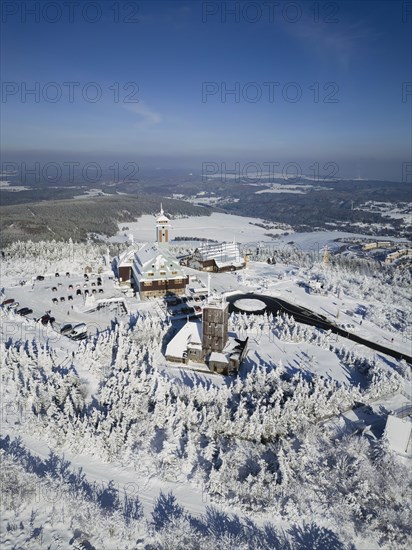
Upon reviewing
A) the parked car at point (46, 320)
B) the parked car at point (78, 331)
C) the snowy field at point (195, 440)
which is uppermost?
the parked car at point (46, 320)

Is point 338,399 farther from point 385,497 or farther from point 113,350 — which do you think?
point 113,350

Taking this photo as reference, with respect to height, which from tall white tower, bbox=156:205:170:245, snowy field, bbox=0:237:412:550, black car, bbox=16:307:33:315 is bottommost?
snowy field, bbox=0:237:412:550

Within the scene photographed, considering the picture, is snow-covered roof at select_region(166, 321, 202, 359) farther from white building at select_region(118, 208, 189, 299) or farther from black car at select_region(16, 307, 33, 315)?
black car at select_region(16, 307, 33, 315)

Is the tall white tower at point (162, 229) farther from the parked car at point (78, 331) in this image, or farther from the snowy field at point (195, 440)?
the parked car at point (78, 331)

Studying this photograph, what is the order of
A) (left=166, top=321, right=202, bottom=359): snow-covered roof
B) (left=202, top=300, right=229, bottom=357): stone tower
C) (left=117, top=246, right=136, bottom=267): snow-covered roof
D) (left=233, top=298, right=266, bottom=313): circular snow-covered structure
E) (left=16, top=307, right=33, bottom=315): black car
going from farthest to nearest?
(left=117, top=246, right=136, bottom=267): snow-covered roof → (left=233, top=298, right=266, bottom=313): circular snow-covered structure → (left=16, top=307, right=33, bottom=315): black car → (left=166, top=321, right=202, bottom=359): snow-covered roof → (left=202, top=300, right=229, bottom=357): stone tower

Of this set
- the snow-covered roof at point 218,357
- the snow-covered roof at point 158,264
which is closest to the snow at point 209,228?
the snow-covered roof at point 158,264

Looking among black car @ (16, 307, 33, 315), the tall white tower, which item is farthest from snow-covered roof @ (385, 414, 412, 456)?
the tall white tower
